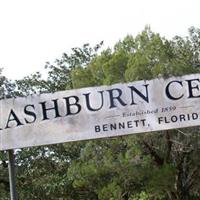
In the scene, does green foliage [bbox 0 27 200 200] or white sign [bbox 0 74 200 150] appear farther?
green foliage [bbox 0 27 200 200]

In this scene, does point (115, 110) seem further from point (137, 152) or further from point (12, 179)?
point (137, 152)

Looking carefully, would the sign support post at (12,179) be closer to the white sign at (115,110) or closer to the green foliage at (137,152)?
the white sign at (115,110)

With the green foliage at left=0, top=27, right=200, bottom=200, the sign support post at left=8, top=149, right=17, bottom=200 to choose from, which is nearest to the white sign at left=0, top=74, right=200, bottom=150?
the sign support post at left=8, top=149, right=17, bottom=200

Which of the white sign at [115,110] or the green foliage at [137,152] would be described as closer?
the white sign at [115,110]

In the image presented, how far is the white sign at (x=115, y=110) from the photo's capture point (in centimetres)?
827

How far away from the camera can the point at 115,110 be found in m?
Result: 8.27

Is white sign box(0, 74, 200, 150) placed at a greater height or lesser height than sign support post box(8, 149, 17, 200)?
greater

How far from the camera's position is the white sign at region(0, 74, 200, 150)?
827 cm

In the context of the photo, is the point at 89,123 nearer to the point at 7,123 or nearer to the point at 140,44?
the point at 7,123

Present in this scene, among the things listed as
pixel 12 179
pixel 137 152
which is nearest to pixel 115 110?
pixel 12 179

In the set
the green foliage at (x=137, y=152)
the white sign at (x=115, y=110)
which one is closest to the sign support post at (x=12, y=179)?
the white sign at (x=115, y=110)

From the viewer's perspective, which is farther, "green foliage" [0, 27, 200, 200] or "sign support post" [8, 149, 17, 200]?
"green foliage" [0, 27, 200, 200]

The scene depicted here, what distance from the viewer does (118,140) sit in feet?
65.8

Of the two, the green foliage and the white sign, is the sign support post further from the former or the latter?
the green foliage
